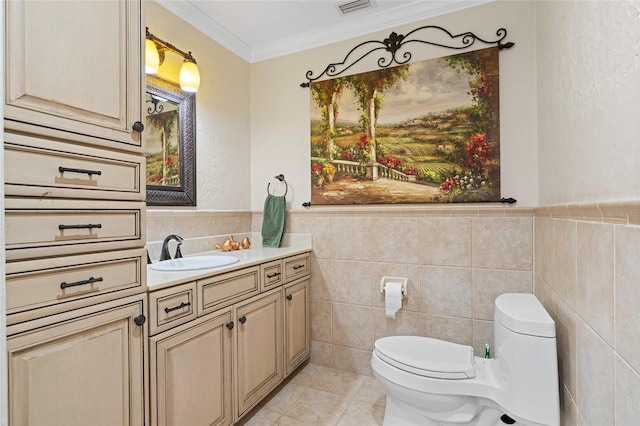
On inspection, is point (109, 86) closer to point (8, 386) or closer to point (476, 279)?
point (8, 386)

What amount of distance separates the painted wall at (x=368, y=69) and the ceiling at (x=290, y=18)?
6 centimetres

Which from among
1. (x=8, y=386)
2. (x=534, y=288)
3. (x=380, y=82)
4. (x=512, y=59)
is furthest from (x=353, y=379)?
(x=512, y=59)

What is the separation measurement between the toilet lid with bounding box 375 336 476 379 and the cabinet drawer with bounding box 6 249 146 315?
1186 millimetres

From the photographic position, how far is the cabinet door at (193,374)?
4.10 ft

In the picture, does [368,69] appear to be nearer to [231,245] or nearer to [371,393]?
[231,245]

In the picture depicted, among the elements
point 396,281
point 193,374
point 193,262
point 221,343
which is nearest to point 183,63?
point 193,262

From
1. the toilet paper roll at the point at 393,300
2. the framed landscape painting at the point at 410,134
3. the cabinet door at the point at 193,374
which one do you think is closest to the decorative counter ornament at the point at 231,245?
the framed landscape painting at the point at 410,134

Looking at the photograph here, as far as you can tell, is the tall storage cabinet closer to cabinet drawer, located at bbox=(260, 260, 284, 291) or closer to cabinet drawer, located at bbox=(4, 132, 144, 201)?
cabinet drawer, located at bbox=(4, 132, 144, 201)

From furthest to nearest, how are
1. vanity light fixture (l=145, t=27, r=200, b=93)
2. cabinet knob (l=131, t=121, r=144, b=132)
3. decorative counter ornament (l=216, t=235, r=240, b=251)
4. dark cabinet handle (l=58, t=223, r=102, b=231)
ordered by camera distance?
decorative counter ornament (l=216, t=235, r=240, b=251)
vanity light fixture (l=145, t=27, r=200, b=93)
cabinet knob (l=131, t=121, r=144, b=132)
dark cabinet handle (l=58, t=223, r=102, b=231)

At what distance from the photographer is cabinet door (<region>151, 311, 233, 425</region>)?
125 centimetres

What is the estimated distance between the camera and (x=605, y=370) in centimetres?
87

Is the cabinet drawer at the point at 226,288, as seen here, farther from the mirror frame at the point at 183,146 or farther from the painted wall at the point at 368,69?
the painted wall at the point at 368,69

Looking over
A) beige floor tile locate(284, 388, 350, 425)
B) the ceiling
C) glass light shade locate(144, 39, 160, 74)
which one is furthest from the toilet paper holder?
glass light shade locate(144, 39, 160, 74)

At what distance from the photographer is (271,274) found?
1.94 metres
